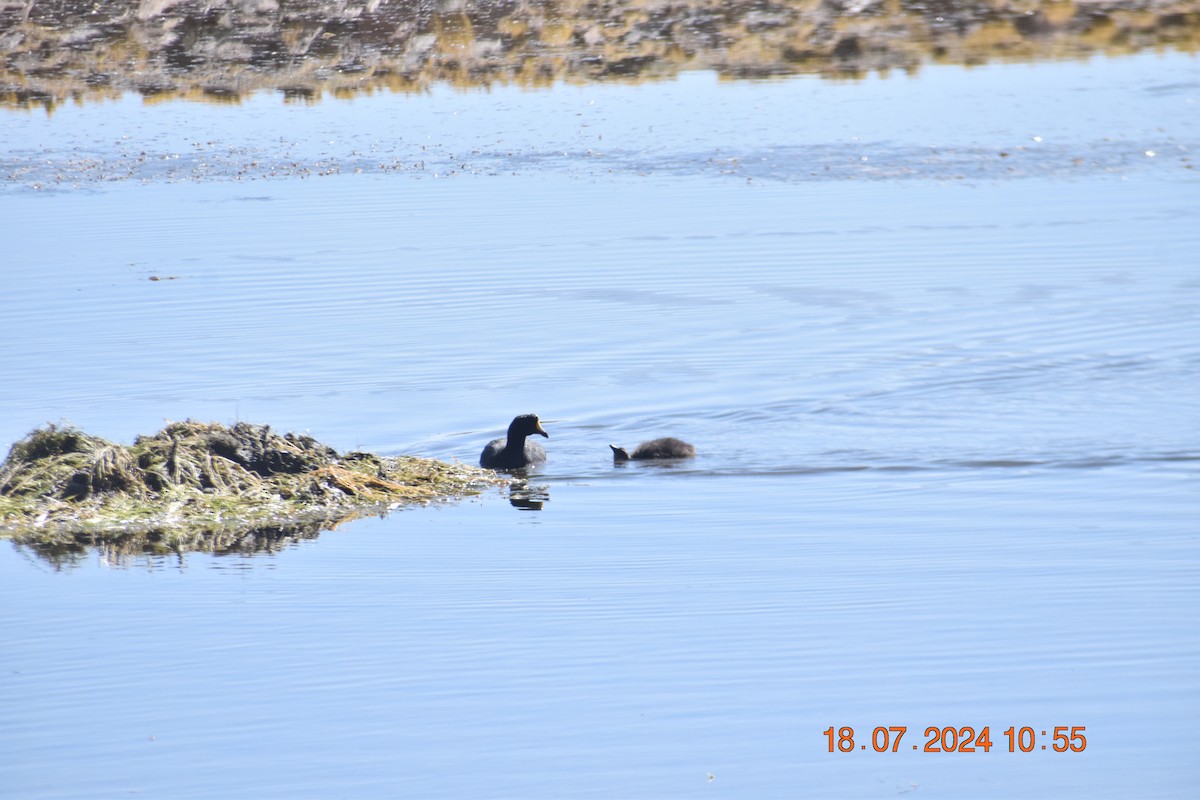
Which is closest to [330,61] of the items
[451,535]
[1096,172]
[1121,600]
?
[1096,172]

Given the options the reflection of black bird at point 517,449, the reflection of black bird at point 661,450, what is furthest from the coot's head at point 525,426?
the reflection of black bird at point 661,450

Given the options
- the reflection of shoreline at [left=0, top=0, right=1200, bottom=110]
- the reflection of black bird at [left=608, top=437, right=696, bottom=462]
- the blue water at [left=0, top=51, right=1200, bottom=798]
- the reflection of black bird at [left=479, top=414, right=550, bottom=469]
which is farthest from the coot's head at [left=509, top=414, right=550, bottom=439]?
the reflection of shoreline at [left=0, top=0, right=1200, bottom=110]

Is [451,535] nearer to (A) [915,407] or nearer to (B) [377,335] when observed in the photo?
(A) [915,407]

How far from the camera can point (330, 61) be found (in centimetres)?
2862

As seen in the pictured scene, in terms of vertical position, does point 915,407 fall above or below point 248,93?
below

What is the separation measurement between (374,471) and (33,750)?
4.47 meters

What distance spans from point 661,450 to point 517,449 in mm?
972

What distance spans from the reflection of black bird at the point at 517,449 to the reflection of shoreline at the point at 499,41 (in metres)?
15.7

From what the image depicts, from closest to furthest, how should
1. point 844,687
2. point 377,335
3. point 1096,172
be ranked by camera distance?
point 844,687 < point 377,335 < point 1096,172

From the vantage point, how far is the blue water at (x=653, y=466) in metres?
6.56
